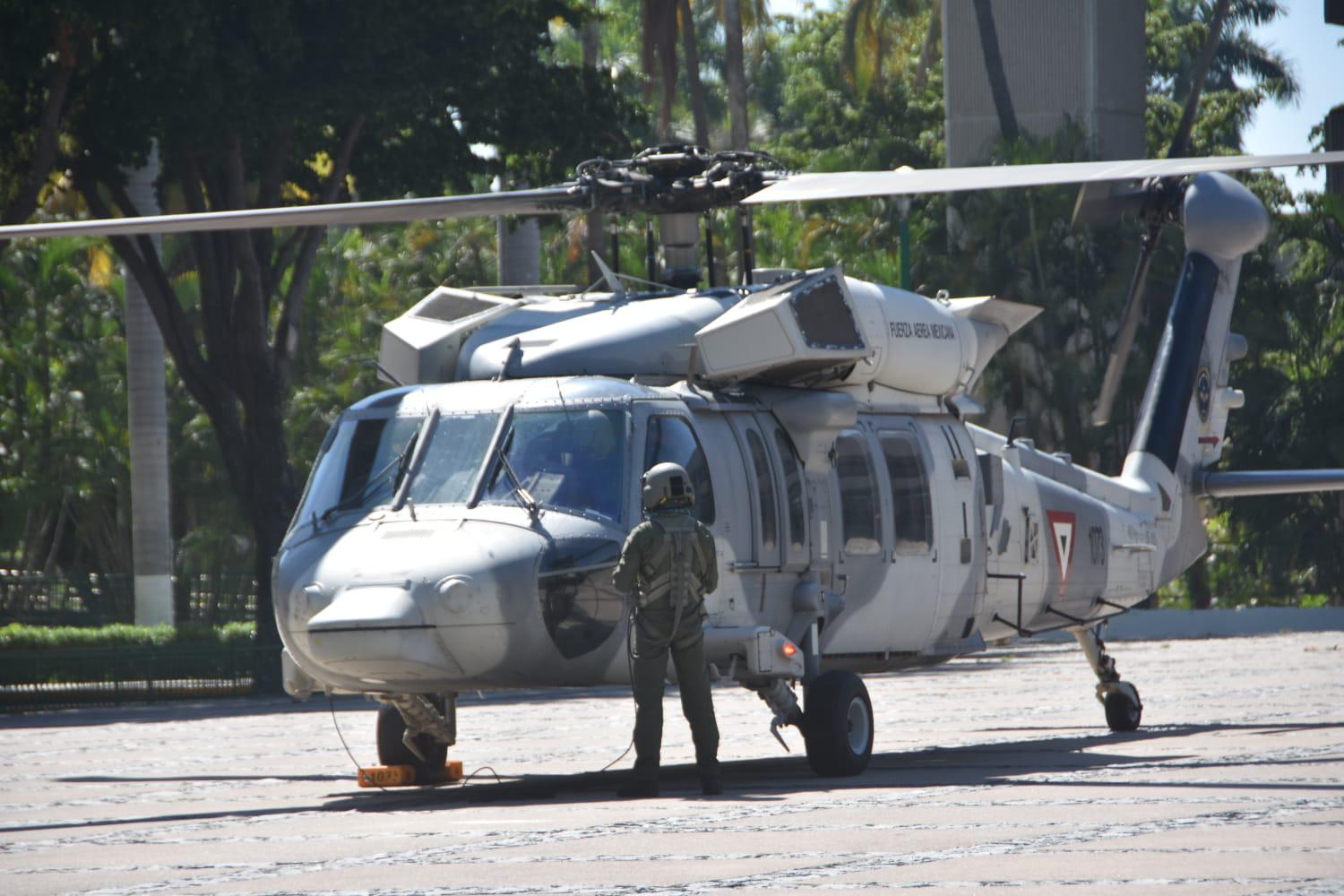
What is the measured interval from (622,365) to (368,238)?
3652 centimetres

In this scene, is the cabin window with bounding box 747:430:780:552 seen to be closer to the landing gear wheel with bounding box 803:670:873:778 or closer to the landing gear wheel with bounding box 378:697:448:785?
the landing gear wheel with bounding box 803:670:873:778

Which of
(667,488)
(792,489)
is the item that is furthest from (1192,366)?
(667,488)

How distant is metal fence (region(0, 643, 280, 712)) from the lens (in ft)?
87.0

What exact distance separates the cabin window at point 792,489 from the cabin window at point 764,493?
0.15 meters

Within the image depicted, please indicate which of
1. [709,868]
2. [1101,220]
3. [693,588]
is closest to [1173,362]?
[1101,220]

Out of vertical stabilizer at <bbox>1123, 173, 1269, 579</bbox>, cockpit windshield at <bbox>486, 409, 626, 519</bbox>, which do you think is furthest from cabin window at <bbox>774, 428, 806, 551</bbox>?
vertical stabilizer at <bbox>1123, 173, 1269, 579</bbox>

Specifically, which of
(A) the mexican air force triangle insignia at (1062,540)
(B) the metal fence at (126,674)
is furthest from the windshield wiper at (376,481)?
(B) the metal fence at (126,674)

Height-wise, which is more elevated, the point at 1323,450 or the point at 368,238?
the point at 368,238

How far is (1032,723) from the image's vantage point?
17.6 metres

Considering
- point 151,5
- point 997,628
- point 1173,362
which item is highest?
point 151,5

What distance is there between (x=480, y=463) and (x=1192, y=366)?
7.96 m

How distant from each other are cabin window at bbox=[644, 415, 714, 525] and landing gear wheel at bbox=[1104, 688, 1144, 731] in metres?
5.31

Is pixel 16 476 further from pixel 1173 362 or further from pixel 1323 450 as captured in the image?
pixel 1173 362

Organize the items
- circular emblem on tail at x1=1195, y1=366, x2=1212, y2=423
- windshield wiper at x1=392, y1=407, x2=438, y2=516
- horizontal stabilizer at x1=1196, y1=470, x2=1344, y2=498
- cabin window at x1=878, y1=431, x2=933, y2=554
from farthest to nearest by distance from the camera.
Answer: circular emblem on tail at x1=1195, y1=366, x2=1212, y2=423 < horizontal stabilizer at x1=1196, y1=470, x2=1344, y2=498 < cabin window at x1=878, y1=431, x2=933, y2=554 < windshield wiper at x1=392, y1=407, x2=438, y2=516
